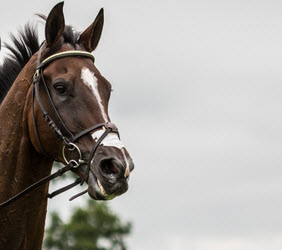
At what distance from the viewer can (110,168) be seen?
26.4ft

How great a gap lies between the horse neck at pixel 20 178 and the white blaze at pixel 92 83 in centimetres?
70

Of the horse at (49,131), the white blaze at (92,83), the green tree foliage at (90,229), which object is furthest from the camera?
the green tree foliage at (90,229)

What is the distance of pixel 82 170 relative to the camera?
8375 millimetres

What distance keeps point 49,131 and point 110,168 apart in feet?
2.93

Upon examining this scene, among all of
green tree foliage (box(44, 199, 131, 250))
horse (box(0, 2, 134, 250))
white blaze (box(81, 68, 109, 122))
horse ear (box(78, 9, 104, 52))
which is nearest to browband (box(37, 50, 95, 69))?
horse (box(0, 2, 134, 250))

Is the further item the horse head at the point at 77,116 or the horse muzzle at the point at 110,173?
the horse head at the point at 77,116

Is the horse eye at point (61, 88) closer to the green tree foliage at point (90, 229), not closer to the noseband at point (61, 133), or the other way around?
the noseband at point (61, 133)

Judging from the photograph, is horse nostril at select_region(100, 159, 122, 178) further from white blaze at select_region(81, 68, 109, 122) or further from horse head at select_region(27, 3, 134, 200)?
white blaze at select_region(81, 68, 109, 122)

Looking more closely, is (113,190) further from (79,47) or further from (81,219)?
(81,219)

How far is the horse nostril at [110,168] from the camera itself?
792 centimetres

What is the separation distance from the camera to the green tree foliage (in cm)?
4781

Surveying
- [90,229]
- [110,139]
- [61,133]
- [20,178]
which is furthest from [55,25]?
[90,229]

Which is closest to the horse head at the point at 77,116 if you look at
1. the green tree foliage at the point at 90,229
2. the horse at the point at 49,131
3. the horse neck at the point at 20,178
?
the horse at the point at 49,131

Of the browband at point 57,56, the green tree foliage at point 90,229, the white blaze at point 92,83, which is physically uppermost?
the browband at point 57,56
